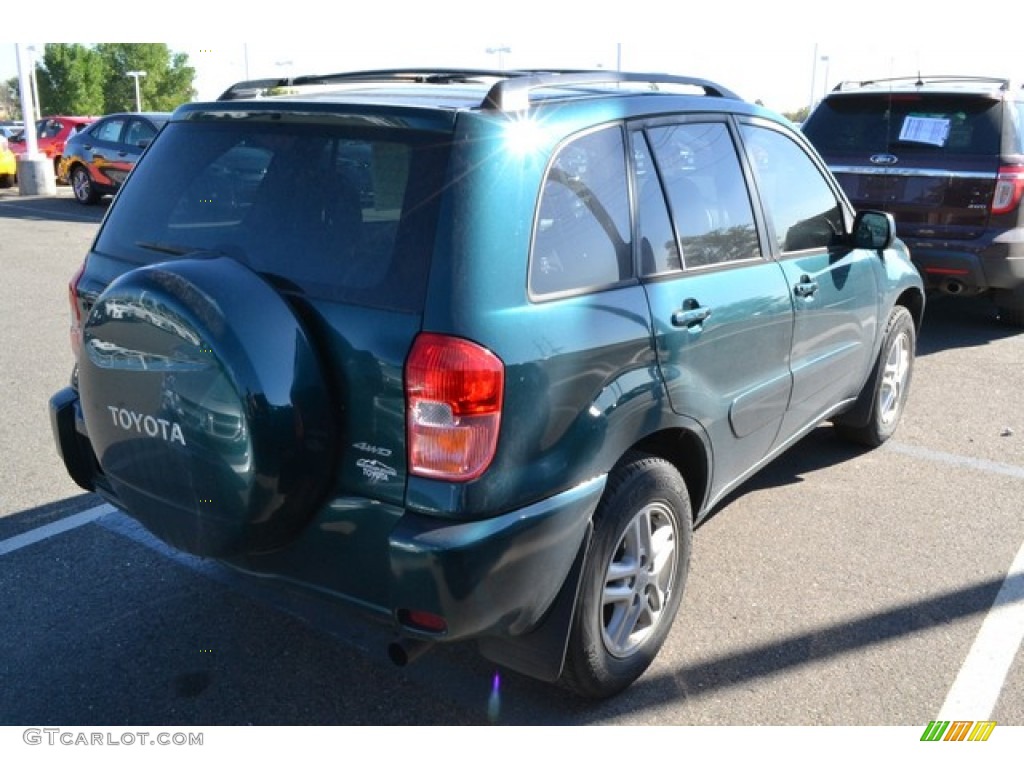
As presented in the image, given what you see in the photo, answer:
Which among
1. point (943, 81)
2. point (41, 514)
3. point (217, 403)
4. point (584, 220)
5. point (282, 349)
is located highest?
point (943, 81)

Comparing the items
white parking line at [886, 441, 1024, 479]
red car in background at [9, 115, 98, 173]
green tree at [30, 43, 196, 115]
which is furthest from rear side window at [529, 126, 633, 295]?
green tree at [30, 43, 196, 115]

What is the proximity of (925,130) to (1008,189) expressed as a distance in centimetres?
74

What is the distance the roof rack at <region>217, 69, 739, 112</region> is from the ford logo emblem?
4031 millimetres

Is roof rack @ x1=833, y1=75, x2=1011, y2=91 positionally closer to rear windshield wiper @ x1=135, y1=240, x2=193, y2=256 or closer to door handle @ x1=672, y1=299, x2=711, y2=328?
door handle @ x1=672, y1=299, x2=711, y2=328

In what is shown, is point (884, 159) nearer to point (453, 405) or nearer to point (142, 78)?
point (453, 405)

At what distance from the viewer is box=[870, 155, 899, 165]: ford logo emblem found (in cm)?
732

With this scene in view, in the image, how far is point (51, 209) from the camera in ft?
54.0

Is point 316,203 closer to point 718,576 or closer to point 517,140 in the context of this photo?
point 517,140

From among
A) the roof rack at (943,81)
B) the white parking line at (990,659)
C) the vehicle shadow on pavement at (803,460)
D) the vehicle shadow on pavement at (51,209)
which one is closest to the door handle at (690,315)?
the white parking line at (990,659)

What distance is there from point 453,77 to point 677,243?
0.97 meters

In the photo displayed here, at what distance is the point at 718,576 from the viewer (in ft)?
12.6

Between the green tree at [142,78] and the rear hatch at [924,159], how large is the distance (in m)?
63.9

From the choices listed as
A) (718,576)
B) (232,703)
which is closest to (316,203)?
(232,703)

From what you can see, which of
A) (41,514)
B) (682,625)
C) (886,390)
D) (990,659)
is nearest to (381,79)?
(682,625)
